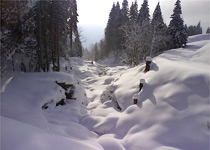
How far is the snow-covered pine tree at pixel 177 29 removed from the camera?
2806 cm

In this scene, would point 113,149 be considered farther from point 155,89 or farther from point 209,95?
point 209,95

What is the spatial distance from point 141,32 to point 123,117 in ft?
62.3

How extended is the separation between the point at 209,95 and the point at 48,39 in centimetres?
1323

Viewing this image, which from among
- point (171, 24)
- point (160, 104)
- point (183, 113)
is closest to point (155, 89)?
point (160, 104)

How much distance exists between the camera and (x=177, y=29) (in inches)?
1123

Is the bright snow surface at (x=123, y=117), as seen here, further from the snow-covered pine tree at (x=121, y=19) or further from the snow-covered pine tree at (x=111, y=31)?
the snow-covered pine tree at (x=111, y=31)

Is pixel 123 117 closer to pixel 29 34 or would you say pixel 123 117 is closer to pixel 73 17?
pixel 29 34

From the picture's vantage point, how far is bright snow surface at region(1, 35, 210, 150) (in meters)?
4.32

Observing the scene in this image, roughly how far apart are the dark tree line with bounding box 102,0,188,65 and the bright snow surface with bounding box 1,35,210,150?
1351 centimetres

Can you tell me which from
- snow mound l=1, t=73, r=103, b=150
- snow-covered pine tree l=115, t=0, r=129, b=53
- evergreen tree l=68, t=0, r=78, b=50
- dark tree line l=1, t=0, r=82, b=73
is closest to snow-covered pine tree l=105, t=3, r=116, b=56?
snow-covered pine tree l=115, t=0, r=129, b=53

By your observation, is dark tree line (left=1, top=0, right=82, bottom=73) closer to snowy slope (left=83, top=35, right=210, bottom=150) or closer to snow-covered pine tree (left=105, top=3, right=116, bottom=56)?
snowy slope (left=83, top=35, right=210, bottom=150)

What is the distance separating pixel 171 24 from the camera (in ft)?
96.8

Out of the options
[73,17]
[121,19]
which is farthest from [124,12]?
[73,17]

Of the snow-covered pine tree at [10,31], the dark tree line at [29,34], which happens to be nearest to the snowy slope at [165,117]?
the snow-covered pine tree at [10,31]
